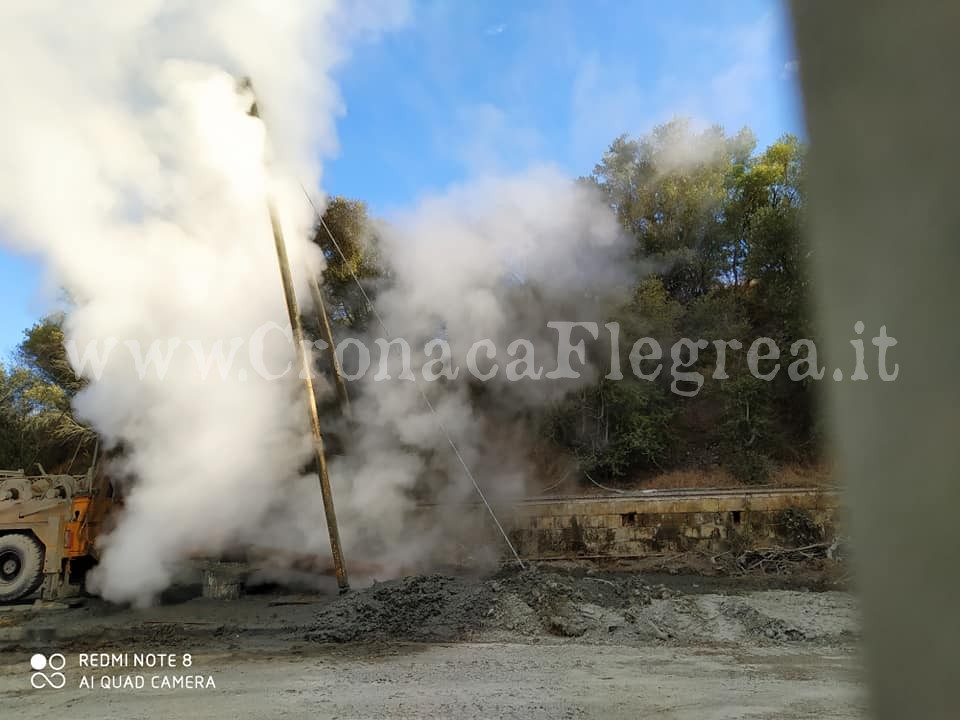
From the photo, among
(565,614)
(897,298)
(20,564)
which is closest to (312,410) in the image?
(565,614)

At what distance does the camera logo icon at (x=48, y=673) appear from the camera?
5.02 m

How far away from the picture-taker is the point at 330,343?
960cm

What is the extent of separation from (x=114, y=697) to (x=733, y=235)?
53.4 ft

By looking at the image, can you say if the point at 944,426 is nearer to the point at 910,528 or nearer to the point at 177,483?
the point at 910,528

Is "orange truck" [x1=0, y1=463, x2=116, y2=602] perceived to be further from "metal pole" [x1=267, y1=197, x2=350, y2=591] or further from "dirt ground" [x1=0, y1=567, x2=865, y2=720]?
"metal pole" [x1=267, y1=197, x2=350, y2=591]

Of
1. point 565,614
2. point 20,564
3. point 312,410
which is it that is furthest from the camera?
point 20,564

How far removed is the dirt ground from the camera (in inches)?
163

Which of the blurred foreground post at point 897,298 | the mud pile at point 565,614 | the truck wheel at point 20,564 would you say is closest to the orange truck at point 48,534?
the truck wheel at point 20,564

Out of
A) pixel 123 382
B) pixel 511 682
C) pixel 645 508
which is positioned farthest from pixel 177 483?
pixel 645 508

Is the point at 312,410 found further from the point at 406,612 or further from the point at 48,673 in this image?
the point at 48,673

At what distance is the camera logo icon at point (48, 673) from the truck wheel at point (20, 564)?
2637 mm

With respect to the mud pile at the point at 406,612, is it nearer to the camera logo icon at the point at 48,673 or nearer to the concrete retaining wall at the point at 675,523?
A: the camera logo icon at the point at 48,673

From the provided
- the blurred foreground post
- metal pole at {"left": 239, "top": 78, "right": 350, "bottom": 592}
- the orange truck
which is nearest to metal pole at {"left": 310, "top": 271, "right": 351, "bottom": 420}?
metal pole at {"left": 239, "top": 78, "right": 350, "bottom": 592}

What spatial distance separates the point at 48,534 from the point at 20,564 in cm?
54
